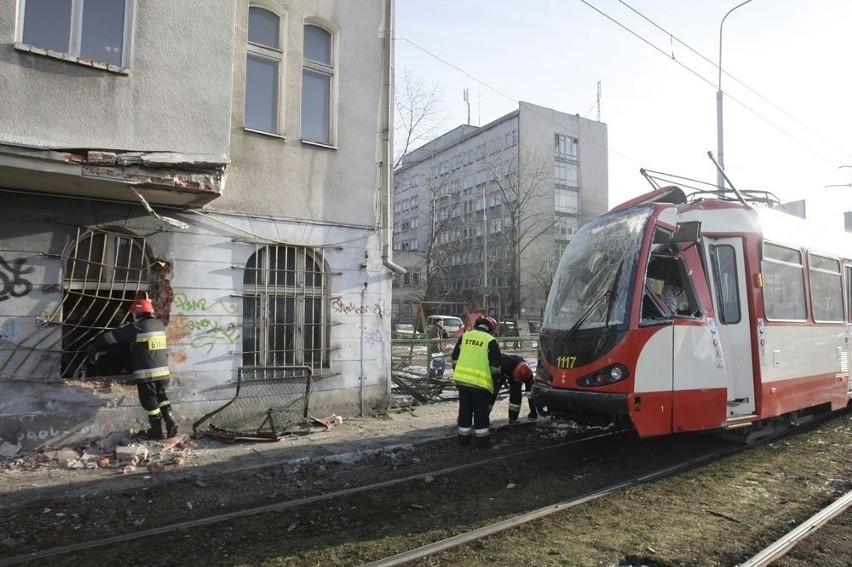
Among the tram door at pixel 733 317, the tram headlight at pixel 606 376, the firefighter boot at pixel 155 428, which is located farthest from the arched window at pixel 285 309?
the tram door at pixel 733 317

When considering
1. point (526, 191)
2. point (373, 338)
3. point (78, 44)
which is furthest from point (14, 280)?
point (526, 191)

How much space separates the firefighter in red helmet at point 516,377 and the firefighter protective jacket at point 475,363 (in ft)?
2.72

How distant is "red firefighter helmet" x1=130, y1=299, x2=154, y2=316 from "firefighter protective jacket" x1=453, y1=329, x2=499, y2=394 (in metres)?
3.96

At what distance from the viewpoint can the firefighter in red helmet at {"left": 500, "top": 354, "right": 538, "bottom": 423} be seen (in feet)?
27.5

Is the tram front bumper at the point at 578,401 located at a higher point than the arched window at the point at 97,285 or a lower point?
lower

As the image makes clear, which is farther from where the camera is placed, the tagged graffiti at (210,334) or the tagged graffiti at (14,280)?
the tagged graffiti at (210,334)

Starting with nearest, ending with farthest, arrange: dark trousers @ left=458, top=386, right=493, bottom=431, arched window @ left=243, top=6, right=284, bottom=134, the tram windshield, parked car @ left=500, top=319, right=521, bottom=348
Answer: the tram windshield < dark trousers @ left=458, top=386, right=493, bottom=431 < arched window @ left=243, top=6, right=284, bottom=134 < parked car @ left=500, top=319, right=521, bottom=348

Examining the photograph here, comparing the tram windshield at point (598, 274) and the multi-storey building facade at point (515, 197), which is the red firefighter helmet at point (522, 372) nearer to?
the tram windshield at point (598, 274)

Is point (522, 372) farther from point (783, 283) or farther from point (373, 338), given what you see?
point (783, 283)

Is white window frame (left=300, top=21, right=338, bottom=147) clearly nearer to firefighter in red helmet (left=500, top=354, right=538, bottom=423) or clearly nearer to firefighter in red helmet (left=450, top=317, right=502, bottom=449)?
firefighter in red helmet (left=450, top=317, right=502, bottom=449)

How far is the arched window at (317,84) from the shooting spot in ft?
30.4

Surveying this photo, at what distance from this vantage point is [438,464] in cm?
680

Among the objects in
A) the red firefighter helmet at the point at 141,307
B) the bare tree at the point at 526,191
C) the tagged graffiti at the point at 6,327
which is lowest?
the tagged graffiti at the point at 6,327

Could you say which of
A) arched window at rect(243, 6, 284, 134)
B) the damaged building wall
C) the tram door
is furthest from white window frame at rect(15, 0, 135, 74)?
the tram door
